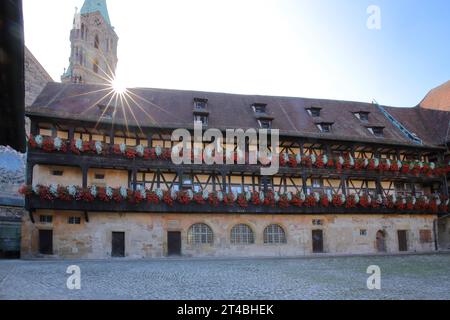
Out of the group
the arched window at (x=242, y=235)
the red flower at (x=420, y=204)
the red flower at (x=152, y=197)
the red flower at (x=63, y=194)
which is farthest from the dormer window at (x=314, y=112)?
the red flower at (x=63, y=194)

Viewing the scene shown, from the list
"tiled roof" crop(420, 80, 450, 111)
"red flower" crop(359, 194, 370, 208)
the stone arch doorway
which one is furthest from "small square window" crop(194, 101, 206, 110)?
"tiled roof" crop(420, 80, 450, 111)

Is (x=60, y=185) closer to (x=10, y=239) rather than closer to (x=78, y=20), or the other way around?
(x=10, y=239)

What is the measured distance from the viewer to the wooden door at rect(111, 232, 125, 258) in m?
20.5

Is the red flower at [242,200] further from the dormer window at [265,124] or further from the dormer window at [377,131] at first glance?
the dormer window at [377,131]

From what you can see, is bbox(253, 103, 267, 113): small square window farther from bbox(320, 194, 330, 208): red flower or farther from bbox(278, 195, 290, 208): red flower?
bbox(320, 194, 330, 208): red flower

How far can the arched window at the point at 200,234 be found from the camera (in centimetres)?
2150

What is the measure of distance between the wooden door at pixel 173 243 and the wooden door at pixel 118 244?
2.33m

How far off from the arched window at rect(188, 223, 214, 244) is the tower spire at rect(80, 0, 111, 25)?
123 ft

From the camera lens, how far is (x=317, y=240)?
23359mm

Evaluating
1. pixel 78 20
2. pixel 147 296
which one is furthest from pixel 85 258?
pixel 78 20

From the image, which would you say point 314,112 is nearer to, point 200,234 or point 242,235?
point 242,235
